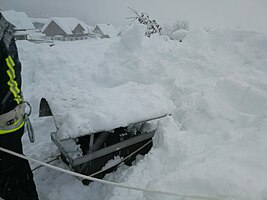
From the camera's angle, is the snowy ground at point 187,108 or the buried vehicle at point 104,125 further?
the buried vehicle at point 104,125

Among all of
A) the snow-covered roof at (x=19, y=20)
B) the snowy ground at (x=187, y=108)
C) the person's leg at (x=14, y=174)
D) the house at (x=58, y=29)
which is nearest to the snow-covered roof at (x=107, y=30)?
the house at (x=58, y=29)

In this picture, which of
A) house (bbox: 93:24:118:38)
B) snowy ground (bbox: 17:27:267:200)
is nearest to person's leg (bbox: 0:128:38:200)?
snowy ground (bbox: 17:27:267:200)

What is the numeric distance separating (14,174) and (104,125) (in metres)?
1.33

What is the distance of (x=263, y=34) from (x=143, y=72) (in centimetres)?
495

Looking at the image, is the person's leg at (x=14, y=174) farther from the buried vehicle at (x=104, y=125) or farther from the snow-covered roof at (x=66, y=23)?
the snow-covered roof at (x=66, y=23)

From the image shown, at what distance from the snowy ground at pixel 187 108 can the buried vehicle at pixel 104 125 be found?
0.32 metres

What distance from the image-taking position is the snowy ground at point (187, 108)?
2494 millimetres

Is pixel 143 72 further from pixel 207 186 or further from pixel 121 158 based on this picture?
pixel 207 186

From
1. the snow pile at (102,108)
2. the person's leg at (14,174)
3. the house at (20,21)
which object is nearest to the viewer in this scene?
the person's leg at (14,174)

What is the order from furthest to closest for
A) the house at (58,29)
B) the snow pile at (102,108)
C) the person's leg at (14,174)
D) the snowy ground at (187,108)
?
the house at (58,29) → the snow pile at (102,108) → the snowy ground at (187,108) → the person's leg at (14,174)

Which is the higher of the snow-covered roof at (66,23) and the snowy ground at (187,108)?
the snowy ground at (187,108)

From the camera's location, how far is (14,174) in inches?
98.7

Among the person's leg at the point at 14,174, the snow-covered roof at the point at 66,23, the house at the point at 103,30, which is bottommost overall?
the house at the point at 103,30

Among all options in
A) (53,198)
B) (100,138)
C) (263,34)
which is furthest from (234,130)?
(263,34)
